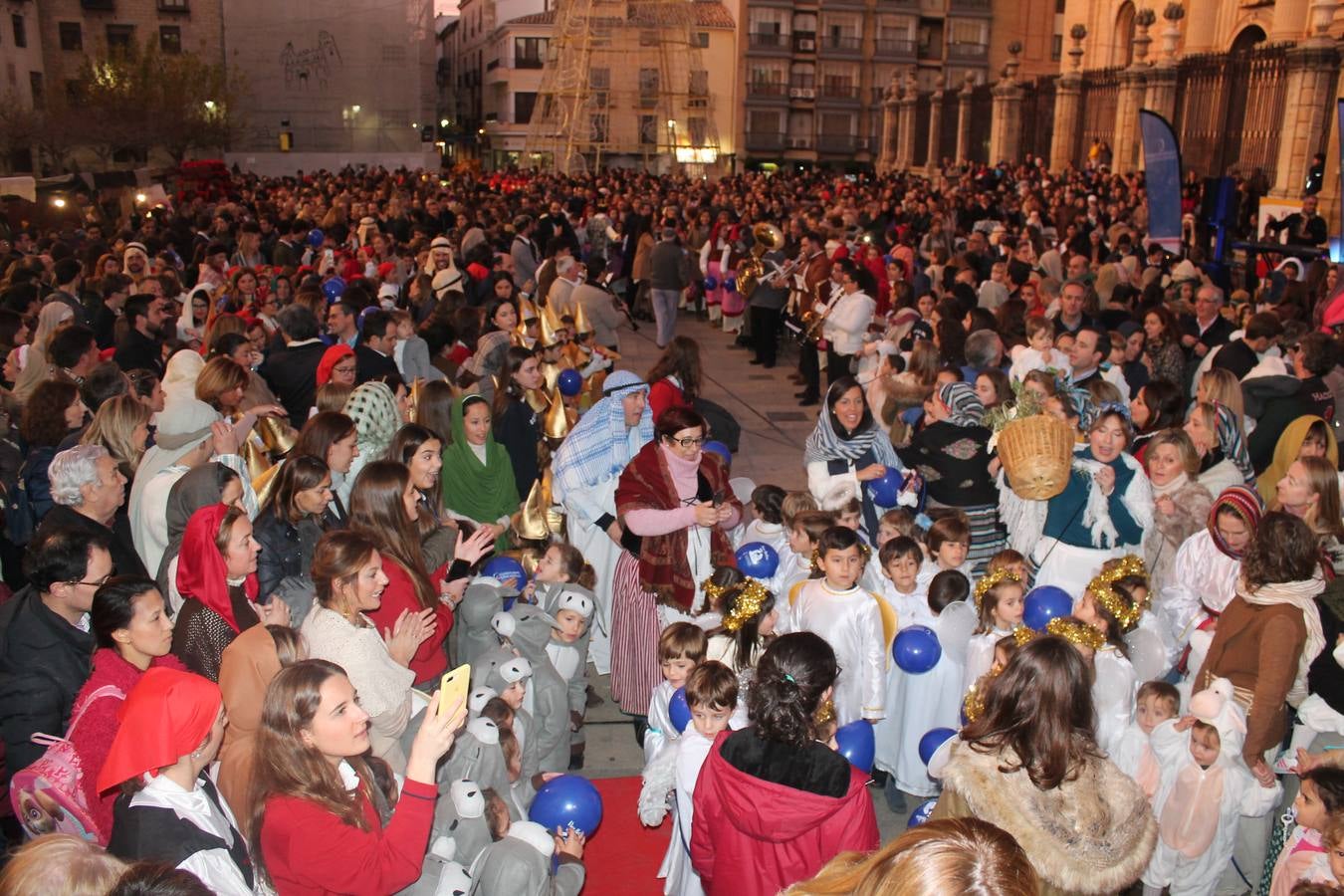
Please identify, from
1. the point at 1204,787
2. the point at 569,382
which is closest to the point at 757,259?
the point at 569,382

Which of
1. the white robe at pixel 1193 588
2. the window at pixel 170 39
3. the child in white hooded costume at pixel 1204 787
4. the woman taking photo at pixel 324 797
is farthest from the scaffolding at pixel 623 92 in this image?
the woman taking photo at pixel 324 797

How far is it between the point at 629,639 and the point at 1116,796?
9.48 ft

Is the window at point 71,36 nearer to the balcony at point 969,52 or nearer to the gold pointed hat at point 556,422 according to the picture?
the balcony at point 969,52

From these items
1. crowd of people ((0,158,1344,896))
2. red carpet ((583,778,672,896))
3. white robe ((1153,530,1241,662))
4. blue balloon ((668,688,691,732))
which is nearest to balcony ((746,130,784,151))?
crowd of people ((0,158,1344,896))

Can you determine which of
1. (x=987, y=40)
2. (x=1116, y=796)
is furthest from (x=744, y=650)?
(x=987, y=40)

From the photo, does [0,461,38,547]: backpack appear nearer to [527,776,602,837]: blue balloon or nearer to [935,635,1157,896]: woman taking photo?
[527,776,602,837]: blue balloon

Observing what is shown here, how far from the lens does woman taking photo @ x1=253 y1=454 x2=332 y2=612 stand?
459cm

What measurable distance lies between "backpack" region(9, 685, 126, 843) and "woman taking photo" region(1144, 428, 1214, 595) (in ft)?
15.4

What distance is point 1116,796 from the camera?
301 centimetres

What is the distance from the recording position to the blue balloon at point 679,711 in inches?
167

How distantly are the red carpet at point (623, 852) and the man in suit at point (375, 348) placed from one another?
3.58 meters

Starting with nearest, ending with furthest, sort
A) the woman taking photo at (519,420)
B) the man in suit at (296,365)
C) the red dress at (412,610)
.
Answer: the red dress at (412,610) → the woman taking photo at (519,420) → the man in suit at (296,365)

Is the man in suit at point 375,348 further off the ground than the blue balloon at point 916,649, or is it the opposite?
the man in suit at point 375,348

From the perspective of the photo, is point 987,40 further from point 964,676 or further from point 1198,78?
point 964,676
